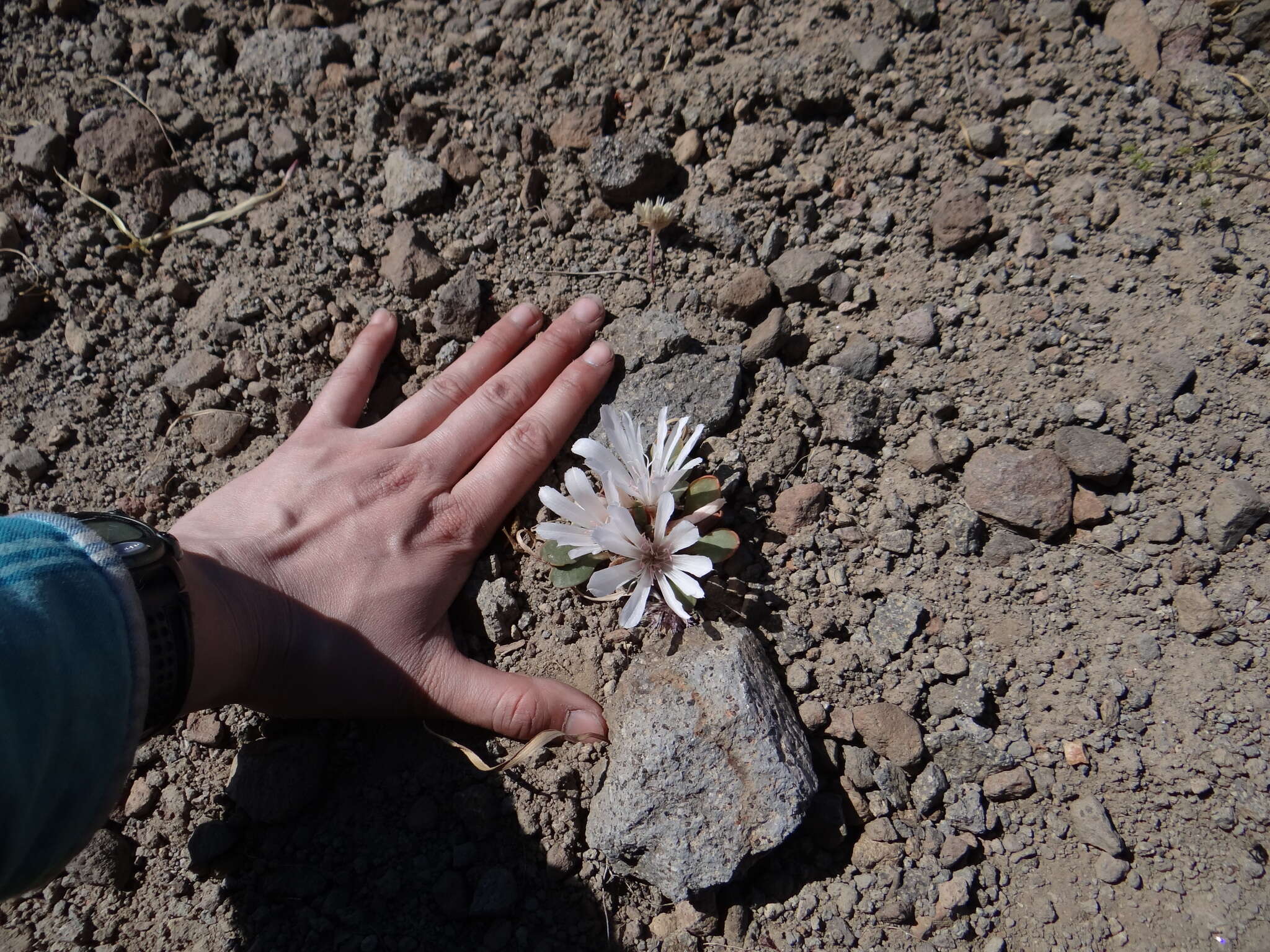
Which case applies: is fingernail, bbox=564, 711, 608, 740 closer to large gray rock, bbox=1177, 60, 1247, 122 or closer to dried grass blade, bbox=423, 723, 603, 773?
dried grass blade, bbox=423, 723, 603, 773

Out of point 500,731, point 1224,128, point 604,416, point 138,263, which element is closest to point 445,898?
point 500,731

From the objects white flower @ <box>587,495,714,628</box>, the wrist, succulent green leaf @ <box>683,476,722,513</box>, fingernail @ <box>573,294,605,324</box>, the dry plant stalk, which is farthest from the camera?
the dry plant stalk

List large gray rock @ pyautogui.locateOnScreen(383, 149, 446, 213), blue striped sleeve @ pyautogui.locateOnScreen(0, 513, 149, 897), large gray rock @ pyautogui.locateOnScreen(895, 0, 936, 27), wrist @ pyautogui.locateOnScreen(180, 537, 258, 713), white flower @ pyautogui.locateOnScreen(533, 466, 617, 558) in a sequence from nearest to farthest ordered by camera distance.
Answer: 1. blue striped sleeve @ pyautogui.locateOnScreen(0, 513, 149, 897)
2. wrist @ pyautogui.locateOnScreen(180, 537, 258, 713)
3. white flower @ pyautogui.locateOnScreen(533, 466, 617, 558)
4. large gray rock @ pyautogui.locateOnScreen(895, 0, 936, 27)
5. large gray rock @ pyautogui.locateOnScreen(383, 149, 446, 213)

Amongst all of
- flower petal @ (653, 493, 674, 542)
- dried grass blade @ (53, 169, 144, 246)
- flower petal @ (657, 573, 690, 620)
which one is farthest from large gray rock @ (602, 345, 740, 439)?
dried grass blade @ (53, 169, 144, 246)

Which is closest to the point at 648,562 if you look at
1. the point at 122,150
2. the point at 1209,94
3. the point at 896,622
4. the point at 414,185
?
the point at 896,622

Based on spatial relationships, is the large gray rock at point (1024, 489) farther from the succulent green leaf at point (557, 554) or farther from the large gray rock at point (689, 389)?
the succulent green leaf at point (557, 554)

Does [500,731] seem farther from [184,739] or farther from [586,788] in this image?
[184,739]
